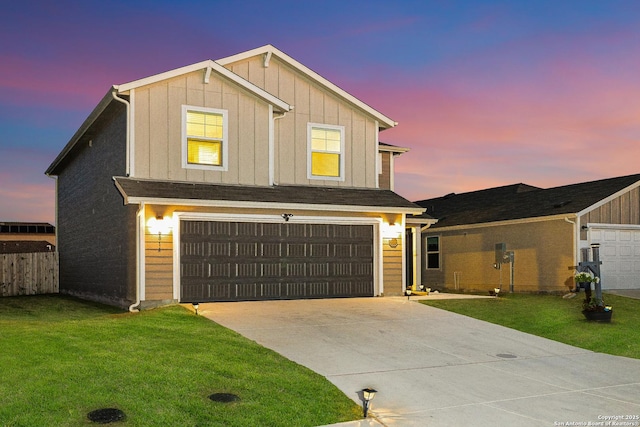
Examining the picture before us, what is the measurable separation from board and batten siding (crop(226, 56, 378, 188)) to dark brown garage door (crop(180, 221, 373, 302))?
167cm

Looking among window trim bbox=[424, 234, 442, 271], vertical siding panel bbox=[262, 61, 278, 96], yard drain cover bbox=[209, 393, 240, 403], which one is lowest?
yard drain cover bbox=[209, 393, 240, 403]

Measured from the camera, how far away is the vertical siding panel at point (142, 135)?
14.6m

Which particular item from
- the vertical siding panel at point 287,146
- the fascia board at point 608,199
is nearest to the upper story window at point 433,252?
the fascia board at point 608,199

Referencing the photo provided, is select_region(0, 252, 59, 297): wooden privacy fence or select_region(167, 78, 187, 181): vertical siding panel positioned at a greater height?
select_region(167, 78, 187, 181): vertical siding panel

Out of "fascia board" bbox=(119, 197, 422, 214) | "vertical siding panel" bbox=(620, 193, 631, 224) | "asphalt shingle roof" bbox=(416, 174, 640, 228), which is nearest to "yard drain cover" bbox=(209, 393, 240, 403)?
"fascia board" bbox=(119, 197, 422, 214)

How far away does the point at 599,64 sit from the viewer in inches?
778

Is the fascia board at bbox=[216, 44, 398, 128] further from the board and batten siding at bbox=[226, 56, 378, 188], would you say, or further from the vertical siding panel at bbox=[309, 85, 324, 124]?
the vertical siding panel at bbox=[309, 85, 324, 124]

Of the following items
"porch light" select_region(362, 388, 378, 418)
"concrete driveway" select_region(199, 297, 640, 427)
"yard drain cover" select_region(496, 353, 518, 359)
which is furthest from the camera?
"yard drain cover" select_region(496, 353, 518, 359)

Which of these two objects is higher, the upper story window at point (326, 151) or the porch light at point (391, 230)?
the upper story window at point (326, 151)

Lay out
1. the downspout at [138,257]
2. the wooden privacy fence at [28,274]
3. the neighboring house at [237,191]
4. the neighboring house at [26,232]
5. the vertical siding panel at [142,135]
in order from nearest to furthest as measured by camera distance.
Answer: the downspout at [138,257]
the neighboring house at [237,191]
the vertical siding panel at [142,135]
the wooden privacy fence at [28,274]
the neighboring house at [26,232]

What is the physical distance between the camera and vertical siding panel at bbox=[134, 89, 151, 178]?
575 inches

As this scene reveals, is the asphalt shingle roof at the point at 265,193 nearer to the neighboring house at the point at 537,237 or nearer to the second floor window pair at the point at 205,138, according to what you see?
the second floor window pair at the point at 205,138

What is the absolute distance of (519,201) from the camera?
25203 millimetres

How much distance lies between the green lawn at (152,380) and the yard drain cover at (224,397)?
3.5 inches
